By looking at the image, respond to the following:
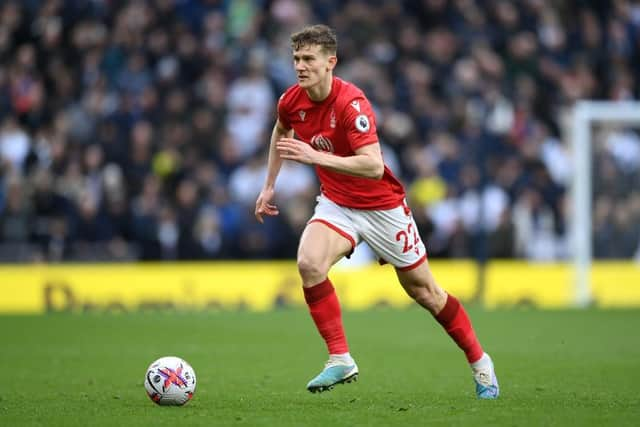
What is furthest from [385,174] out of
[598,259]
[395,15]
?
[395,15]

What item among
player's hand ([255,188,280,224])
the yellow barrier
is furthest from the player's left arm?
the yellow barrier

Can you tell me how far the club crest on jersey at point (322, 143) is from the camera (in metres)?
7.75

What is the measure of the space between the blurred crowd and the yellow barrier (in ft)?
0.80

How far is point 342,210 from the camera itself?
7852 mm

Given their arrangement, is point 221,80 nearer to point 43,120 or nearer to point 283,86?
point 283,86

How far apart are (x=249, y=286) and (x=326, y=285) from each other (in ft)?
35.9

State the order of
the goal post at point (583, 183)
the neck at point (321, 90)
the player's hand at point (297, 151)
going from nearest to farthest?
the player's hand at point (297, 151) < the neck at point (321, 90) < the goal post at point (583, 183)

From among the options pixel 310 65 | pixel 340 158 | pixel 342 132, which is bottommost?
pixel 340 158

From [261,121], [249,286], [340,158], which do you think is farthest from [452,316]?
[261,121]

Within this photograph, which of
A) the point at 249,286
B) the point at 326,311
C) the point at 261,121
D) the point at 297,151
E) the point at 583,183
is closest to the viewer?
the point at 297,151

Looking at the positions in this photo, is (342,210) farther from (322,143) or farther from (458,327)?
(458,327)

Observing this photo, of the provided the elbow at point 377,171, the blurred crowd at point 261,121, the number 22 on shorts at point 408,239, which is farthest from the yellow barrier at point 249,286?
the elbow at point 377,171

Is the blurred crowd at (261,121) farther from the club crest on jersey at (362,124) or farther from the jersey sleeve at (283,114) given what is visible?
the club crest on jersey at (362,124)

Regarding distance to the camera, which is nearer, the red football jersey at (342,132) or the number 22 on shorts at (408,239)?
the red football jersey at (342,132)
